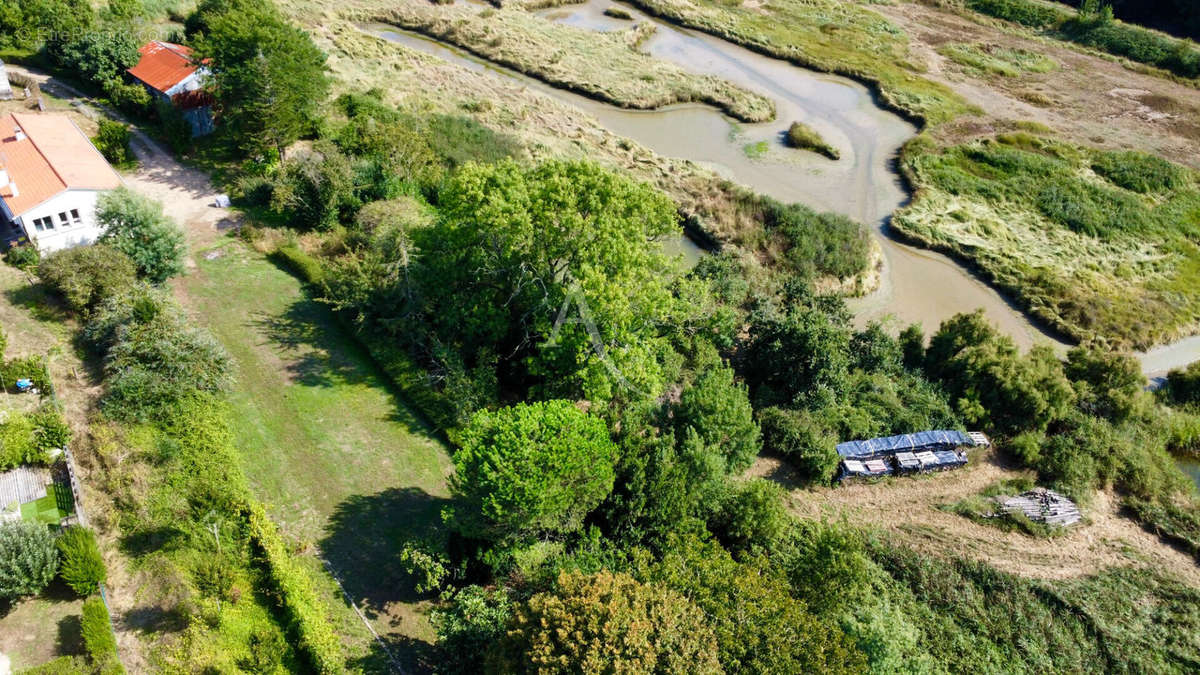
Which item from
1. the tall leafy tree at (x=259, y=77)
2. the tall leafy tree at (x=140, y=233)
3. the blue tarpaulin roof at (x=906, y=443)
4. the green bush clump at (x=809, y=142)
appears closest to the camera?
the blue tarpaulin roof at (x=906, y=443)

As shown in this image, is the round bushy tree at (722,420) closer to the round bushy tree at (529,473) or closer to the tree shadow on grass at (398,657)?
the round bushy tree at (529,473)

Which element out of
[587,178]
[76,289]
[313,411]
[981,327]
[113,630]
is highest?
[587,178]

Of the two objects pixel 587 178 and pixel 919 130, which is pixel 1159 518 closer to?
pixel 587 178

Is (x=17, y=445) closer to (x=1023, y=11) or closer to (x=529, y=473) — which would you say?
(x=529, y=473)

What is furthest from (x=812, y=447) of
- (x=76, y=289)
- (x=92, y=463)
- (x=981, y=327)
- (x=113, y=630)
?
(x=76, y=289)

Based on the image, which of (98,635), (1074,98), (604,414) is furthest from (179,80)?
(1074,98)

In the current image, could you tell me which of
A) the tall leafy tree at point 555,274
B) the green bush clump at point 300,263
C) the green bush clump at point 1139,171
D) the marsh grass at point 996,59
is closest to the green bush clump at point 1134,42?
the marsh grass at point 996,59
